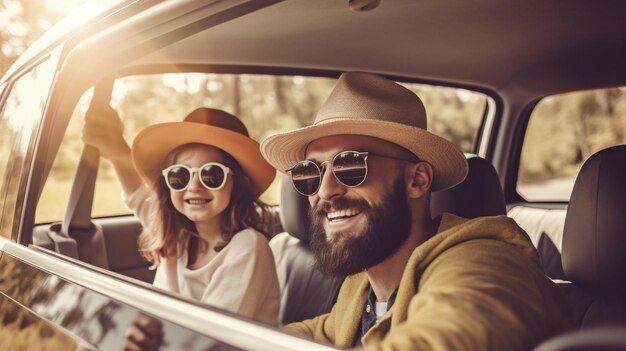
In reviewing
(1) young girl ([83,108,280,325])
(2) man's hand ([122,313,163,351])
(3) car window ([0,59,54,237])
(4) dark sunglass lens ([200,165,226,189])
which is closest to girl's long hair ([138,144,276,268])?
(1) young girl ([83,108,280,325])

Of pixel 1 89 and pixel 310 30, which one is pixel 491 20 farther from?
pixel 1 89

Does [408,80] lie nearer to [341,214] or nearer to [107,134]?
[107,134]

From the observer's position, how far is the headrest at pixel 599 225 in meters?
1.99

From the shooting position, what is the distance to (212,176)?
271cm

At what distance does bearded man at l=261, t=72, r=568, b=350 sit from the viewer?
4.39 ft

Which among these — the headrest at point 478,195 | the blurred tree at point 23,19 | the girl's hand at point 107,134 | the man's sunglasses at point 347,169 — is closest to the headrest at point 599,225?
the headrest at point 478,195

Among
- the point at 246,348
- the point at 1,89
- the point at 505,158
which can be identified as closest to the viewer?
the point at 246,348

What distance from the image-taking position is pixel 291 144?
86.7 inches

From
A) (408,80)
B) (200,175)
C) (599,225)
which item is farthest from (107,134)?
(599,225)

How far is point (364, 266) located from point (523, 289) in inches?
24.6

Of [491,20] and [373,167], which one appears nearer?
[373,167]

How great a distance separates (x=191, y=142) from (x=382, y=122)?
1389 mm

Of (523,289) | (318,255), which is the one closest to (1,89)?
(318,255)

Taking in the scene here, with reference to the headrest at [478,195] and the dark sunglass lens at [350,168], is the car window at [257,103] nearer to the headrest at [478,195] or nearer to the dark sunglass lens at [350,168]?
the headrest at [478,195]
